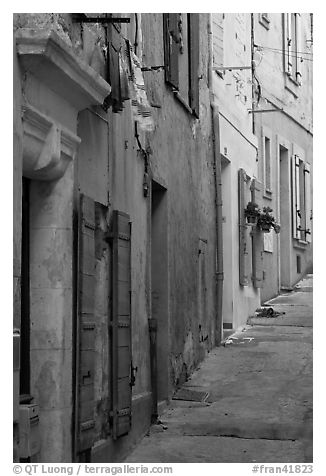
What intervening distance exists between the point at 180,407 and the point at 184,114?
11.8 feet

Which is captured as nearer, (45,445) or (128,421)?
(45,445)

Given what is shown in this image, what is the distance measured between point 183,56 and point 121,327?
488cm

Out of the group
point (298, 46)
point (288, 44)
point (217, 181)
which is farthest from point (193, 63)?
point (298, 46)

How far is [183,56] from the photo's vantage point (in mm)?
11539

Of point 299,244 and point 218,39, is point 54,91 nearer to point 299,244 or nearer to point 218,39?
point 218,39

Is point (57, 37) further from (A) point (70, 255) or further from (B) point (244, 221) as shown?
(B) point (244, 221)

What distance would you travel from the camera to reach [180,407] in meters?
9.94

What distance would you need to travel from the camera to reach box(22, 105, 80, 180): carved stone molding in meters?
5.77

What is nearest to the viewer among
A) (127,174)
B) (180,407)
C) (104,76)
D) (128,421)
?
(104,76)

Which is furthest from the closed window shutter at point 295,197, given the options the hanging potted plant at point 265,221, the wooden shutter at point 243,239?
the wooden shutter at point 243,239

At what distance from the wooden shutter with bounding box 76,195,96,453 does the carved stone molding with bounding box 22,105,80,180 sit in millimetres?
395

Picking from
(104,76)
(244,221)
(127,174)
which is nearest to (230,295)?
(244,221)
